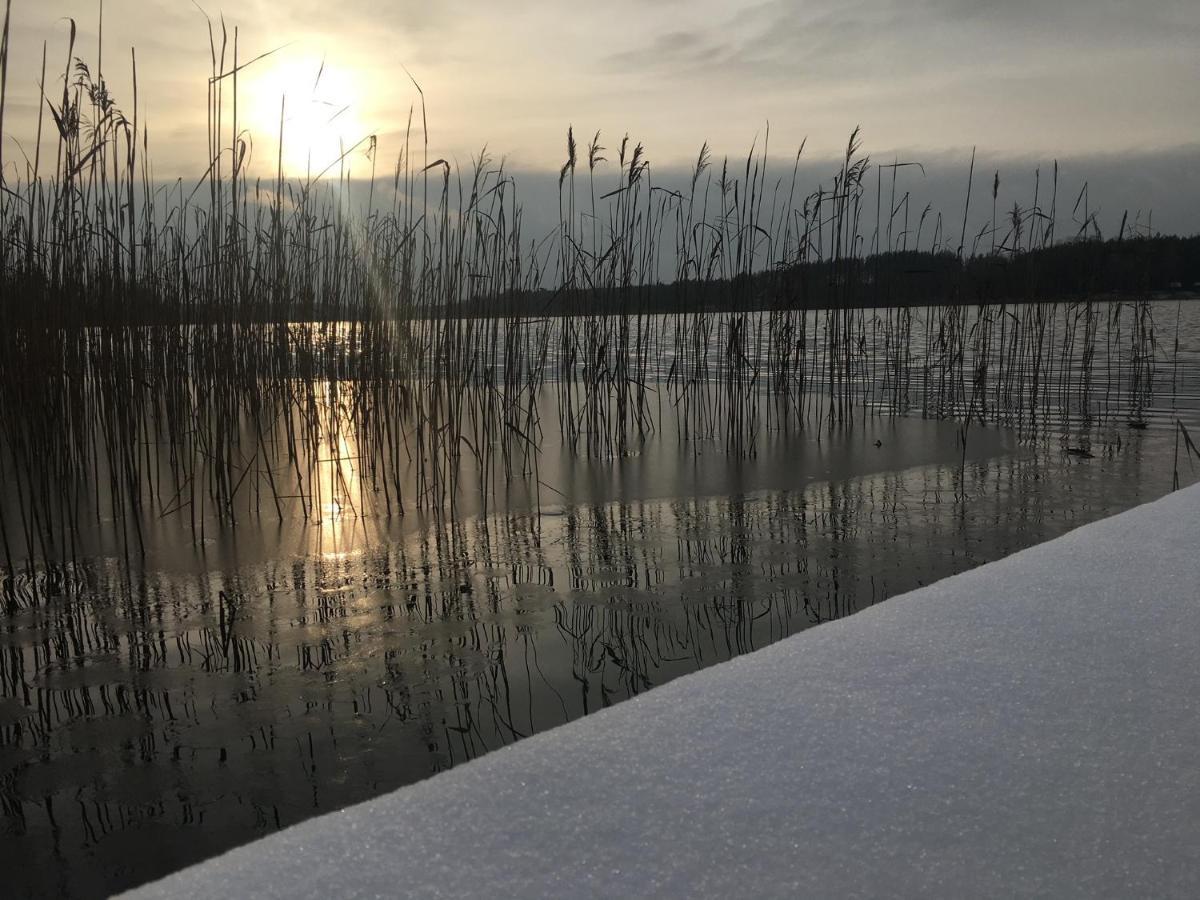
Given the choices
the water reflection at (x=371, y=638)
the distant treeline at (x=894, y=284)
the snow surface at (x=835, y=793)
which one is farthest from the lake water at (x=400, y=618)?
the distant treeline at (x=894, y=284)

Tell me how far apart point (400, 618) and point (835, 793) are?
1080mm

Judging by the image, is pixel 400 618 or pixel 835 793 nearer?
pixel 835 793

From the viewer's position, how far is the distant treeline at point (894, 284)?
342cm

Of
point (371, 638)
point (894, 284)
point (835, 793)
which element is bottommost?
point (371, 638)

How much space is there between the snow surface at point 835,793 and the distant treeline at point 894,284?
251 cm

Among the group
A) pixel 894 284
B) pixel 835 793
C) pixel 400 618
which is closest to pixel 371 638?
pixel 400 618

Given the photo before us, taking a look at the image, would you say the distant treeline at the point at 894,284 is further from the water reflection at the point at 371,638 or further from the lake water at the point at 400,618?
the water reflection at the point at 371,638

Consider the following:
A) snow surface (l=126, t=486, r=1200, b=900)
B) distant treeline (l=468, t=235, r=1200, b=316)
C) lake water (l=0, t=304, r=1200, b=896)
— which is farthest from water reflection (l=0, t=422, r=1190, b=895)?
distant treeline (l=468, t=235, r=1200, b=316)

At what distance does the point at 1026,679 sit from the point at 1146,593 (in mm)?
281

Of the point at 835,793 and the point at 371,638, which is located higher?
the point at 835,793

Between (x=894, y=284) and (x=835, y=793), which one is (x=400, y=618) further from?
(x=894, y=284)

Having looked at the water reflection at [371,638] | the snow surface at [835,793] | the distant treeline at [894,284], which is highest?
the distant treeline at [894,284]

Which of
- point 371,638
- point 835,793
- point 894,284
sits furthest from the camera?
point 894,284

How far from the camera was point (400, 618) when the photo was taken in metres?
1.49
